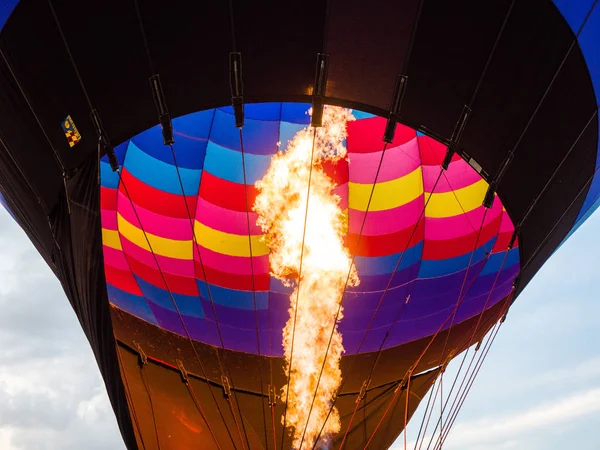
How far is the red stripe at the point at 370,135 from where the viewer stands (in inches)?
221

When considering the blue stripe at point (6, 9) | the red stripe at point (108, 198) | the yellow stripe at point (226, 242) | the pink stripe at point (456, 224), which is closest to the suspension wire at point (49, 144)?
the blue stripe at point (6, 9)

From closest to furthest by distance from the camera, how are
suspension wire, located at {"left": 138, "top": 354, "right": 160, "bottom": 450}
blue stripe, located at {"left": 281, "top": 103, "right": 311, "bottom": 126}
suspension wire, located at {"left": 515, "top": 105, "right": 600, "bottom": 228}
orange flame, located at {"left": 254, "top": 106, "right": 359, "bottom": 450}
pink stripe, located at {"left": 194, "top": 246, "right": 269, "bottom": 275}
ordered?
1. suspension wire, located at {"left": 515, "top": 105, "right": 600, "bottom": 228}
2. blue stripe, located at {"left": 281, "top": 103, "right": 311, "bottom": 126}
3. orange flame, located at {"left": 254, "top": 106, "right": 359, "bottom": 450}
4. pink stripe, located at {"left": 194, "top": 246, "right": 269, "bottom": 275}
5. suspension wire, located at {"left": 138, "top": 354, "right": 160, "bottom": 450}

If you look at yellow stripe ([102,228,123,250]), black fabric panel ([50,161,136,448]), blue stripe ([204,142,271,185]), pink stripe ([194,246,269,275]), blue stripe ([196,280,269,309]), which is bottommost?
black fabric panel ([50,161,136,448])

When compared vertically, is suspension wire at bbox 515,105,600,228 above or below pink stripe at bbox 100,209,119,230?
below

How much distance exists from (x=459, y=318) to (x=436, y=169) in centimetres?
172

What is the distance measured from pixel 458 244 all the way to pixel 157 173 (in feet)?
9.01

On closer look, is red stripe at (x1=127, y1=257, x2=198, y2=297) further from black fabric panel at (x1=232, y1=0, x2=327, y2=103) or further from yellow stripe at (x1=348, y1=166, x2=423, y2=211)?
black fabric panel at (x1=232, y1=0, x2=327, y2=103)

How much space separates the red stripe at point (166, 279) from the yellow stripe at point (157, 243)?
22 centimetres

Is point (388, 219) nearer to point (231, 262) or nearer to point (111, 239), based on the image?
point (231, 262)

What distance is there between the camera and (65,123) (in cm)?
394

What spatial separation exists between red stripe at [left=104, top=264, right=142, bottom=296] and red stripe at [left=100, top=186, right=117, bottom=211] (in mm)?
709

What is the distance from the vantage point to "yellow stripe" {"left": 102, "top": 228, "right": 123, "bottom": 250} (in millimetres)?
6109

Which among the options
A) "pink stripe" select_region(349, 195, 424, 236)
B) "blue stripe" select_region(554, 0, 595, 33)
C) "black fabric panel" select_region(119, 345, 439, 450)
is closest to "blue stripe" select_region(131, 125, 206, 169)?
"pink stripe" select_region(349, 195, 424, 236)

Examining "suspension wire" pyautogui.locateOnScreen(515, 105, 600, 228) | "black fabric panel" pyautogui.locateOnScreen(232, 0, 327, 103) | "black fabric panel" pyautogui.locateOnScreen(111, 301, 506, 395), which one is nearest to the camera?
"black fabric panel" pyautogui.locateOnScreen(232, 0, 327, 103)
